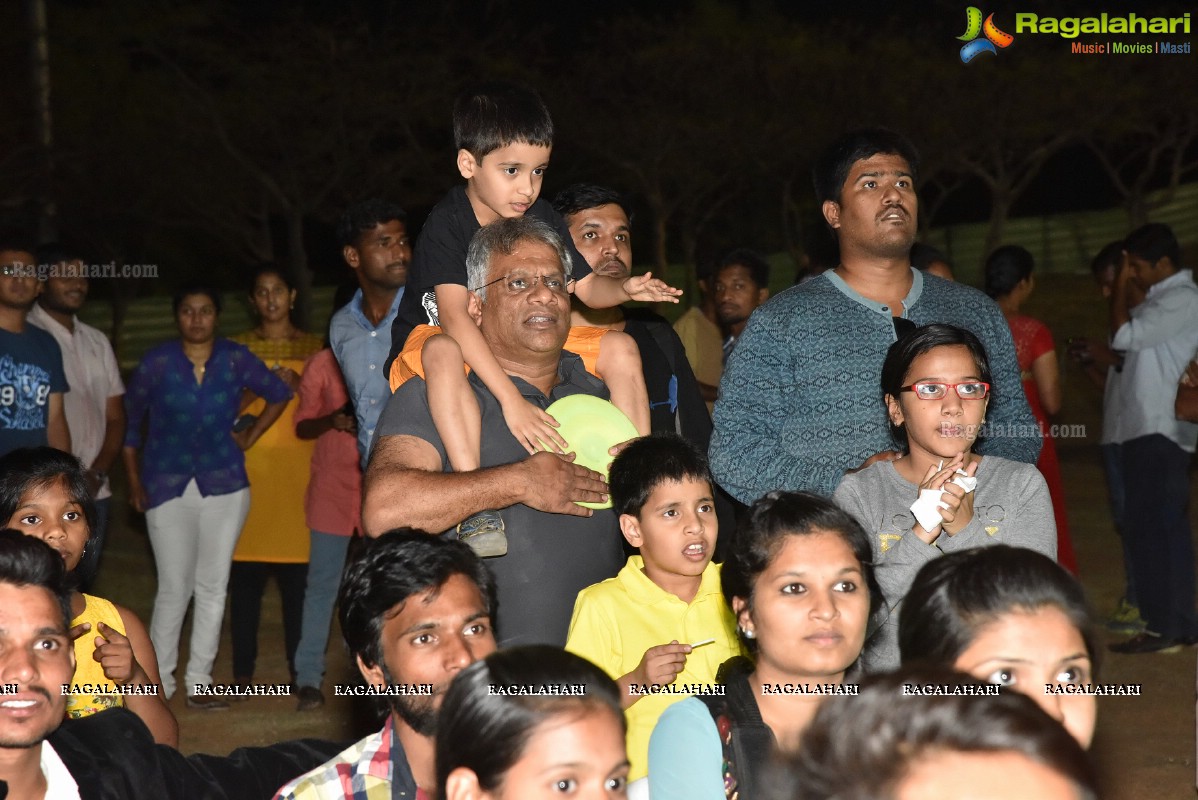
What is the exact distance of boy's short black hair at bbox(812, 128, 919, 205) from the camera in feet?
12.3

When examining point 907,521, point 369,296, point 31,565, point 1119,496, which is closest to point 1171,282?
point 1119,496

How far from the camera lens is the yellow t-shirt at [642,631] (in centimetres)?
330

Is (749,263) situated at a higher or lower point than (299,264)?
lower

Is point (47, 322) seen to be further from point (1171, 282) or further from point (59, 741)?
point (1171, 282)

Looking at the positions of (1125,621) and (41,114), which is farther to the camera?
(41,114)

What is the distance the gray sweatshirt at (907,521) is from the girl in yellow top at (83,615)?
1.81 meters

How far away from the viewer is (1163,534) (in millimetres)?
6762

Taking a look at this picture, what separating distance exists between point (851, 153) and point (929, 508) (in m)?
1.12

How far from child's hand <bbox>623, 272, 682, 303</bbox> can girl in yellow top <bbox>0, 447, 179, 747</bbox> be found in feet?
5.33

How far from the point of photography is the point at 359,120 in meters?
20.0

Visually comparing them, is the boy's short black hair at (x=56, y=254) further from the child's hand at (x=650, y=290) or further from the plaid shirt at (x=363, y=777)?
the plaid shirt at (x=363, y=777)

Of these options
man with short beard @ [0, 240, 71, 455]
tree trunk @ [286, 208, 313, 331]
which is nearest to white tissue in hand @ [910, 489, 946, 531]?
man with short beard @ [0, 240, 71, 455]

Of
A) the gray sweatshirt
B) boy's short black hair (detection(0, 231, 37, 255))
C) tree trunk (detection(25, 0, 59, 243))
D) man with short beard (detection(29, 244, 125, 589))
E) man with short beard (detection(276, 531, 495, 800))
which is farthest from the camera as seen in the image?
tree trunk (detection(25, 0, 59, 243))

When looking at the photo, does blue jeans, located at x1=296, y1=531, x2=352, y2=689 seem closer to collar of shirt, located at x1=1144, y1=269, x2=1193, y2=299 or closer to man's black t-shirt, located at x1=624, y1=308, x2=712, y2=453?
man's black t-shirt, located at x1=624, y1=308, x2=712, y2=453
